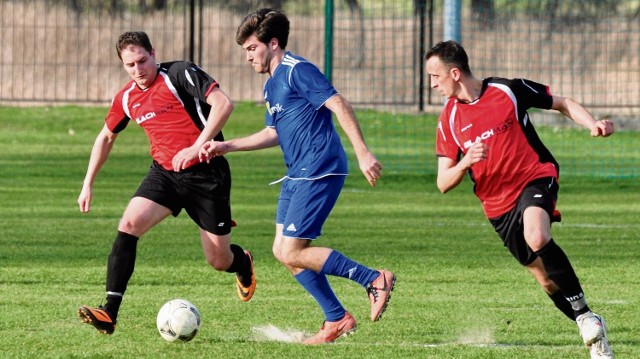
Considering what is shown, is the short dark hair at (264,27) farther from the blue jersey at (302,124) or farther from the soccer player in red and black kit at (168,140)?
the soccer player in red and black kit at (168,140)

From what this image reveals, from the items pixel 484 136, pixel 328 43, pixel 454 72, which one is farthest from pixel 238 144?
pixel 328 43

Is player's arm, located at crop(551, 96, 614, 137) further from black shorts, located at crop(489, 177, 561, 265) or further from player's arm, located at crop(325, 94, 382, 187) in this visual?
player's arm, located at crop(325, 94, 382, 187)

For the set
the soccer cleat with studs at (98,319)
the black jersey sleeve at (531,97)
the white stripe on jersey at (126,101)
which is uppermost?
the black jersey sleeve at (531,97)

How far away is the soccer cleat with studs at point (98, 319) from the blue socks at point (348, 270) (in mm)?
1239

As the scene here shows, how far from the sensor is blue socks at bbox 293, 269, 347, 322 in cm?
778

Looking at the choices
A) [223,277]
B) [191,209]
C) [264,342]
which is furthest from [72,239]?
[264,342]

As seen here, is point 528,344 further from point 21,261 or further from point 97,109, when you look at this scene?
point 97,109

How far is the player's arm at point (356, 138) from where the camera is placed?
7191mm

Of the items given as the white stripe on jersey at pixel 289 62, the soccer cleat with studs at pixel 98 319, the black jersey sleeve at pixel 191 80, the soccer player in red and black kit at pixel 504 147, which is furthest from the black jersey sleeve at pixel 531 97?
the soccer cleat with studs at pixel 98 319

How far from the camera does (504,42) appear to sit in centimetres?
2298

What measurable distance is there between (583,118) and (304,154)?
1.56 metres

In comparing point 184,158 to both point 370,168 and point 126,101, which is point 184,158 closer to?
point 126,101

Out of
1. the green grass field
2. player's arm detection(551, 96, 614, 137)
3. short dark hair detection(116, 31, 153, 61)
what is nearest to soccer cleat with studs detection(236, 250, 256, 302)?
the green grass field

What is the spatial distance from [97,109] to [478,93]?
1892 cm
